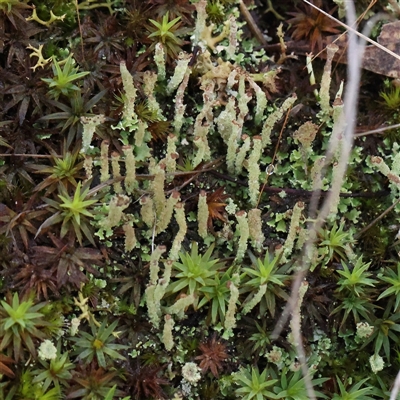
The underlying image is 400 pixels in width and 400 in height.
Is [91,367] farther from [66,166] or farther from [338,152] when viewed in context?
[338,152]

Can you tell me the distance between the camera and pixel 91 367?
83.7 inches

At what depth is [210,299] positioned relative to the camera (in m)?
2.29

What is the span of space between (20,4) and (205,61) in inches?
33.7

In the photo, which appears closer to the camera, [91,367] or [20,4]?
[91,367]

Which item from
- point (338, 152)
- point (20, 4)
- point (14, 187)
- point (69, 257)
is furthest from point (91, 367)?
point (20, 4)

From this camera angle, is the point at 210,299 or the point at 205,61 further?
the point at 205,61

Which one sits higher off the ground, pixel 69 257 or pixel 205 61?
pixel 205 61

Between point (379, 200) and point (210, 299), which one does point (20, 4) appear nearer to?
point (210, 299)

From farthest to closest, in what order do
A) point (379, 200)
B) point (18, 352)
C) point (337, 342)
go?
point (379, 200) → point (337, 342) → point (18, 352)

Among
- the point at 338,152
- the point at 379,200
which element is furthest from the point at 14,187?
the point at 379,200

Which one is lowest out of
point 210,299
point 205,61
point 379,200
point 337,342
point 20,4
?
point 337,342

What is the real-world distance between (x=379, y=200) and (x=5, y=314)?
1.68 m

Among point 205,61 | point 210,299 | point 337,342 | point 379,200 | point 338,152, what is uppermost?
point 205,61

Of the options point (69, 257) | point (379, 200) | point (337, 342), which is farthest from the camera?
point (379, 200)
